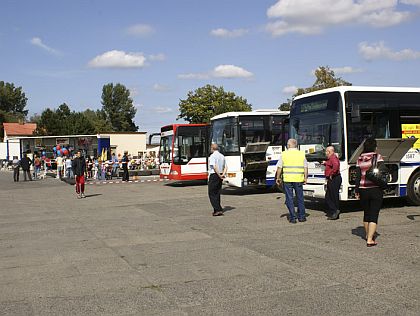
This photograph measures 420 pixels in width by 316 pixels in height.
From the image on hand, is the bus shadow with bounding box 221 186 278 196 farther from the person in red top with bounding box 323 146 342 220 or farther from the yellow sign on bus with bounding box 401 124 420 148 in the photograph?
the person in red top with bounding box 323 146 342 220

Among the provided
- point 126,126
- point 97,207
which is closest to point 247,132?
point 97,207

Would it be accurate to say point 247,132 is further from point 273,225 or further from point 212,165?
point 273,225

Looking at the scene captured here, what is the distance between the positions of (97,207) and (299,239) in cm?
824

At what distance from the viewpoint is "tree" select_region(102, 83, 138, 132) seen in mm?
113988

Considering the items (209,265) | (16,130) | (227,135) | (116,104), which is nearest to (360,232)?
(209,265)

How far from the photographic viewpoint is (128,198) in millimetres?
17750

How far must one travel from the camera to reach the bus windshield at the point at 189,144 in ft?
74.0

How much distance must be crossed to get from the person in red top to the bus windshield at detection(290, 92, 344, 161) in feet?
2.07

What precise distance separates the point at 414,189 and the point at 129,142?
45.1 meters

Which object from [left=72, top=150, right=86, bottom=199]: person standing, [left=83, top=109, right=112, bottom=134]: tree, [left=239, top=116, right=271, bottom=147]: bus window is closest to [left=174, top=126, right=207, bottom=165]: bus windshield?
[left=239, top=116, right=271, bottom=147]: bus window

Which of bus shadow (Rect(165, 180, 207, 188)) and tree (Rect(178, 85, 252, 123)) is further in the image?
tree (Rect(178, 85, 252, 123))

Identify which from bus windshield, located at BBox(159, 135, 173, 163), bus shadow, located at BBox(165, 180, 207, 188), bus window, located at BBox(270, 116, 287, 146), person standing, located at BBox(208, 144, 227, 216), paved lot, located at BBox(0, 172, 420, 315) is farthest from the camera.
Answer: bus shadow, located at BBox(165, 180, 207, 188)

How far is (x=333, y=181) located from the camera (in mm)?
11234

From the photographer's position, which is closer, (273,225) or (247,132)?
(273,225)
